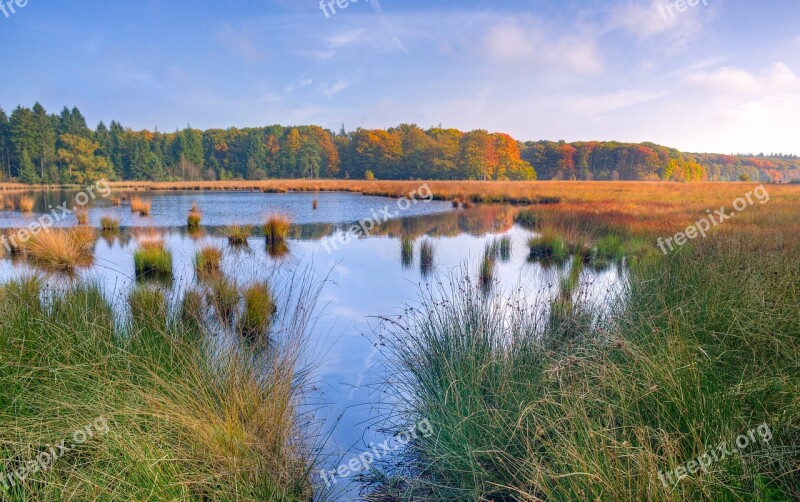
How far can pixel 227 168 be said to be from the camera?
242ft

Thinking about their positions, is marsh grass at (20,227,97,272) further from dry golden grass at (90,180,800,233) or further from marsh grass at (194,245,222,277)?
dry golden grass at (90,180,800,233)

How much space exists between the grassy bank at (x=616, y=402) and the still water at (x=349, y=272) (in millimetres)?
529

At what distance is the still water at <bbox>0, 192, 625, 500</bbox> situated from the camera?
4305 millimetres

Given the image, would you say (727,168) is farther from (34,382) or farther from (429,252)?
(34,382)

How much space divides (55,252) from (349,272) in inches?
239

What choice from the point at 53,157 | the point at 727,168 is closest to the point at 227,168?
the point at 53,157

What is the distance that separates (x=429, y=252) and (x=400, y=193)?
2549 cm

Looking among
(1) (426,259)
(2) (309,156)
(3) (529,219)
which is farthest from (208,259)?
(2) (309,156)

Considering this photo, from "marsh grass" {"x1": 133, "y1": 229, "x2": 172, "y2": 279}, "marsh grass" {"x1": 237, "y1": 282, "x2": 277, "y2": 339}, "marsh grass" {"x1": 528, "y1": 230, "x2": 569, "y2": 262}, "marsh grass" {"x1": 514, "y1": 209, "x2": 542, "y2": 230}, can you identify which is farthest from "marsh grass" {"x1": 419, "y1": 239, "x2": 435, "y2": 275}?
"marsh grass" {"x1": 514, "y1": 209, "x2": 542, "y2": 230}

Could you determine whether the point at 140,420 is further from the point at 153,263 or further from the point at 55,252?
the point at 55,252

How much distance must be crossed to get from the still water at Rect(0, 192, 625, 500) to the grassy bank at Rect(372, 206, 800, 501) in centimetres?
53

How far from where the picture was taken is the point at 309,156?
71.0 meters

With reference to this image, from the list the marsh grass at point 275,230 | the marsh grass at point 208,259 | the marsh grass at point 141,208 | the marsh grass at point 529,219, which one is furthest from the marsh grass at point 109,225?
the marsh grass at point 529,219

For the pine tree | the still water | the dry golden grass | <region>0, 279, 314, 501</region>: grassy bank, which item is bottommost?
the still water
